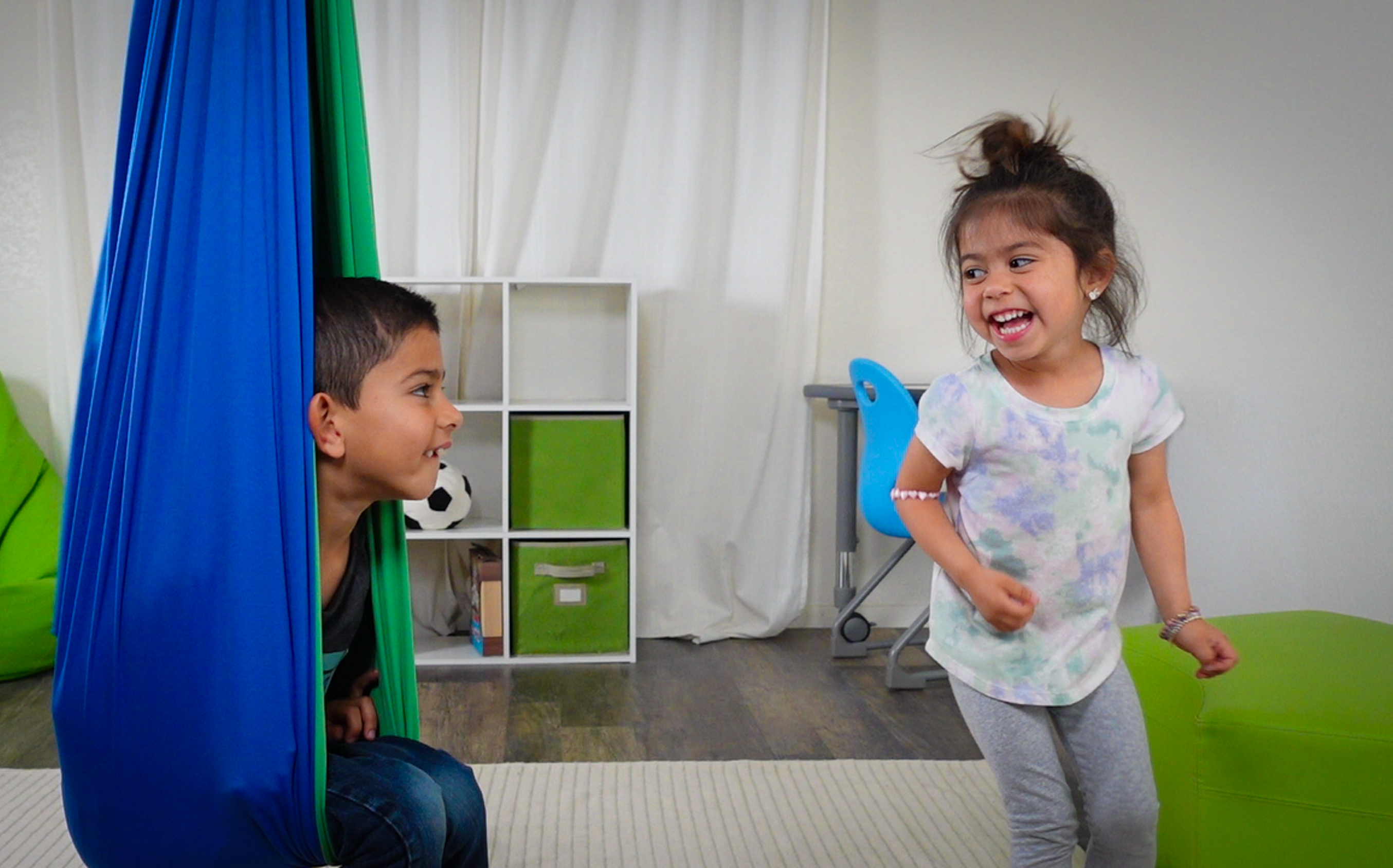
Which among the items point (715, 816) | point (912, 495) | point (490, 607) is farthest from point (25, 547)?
point (912, 495)

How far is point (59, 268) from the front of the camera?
3.09m

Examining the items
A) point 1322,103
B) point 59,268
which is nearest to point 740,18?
point 1322,103

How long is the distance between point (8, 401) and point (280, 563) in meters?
2.53

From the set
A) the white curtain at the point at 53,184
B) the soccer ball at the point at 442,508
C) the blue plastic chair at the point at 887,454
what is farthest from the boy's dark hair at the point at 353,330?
the white curtain at the point at 53,184

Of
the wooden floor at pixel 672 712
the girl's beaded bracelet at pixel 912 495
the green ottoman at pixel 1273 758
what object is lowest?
the wooden floor at pixel 672 712

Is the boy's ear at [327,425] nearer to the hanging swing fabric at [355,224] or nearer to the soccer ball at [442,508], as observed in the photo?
the hanging swing fabric at [355,224]

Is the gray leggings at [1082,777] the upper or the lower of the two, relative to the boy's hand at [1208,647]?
lower

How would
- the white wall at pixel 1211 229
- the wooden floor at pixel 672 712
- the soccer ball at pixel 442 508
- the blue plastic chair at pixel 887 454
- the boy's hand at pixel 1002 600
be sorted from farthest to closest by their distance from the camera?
the soccer ball at pixel 442 508
the blue plastic chair at pixel 887 454
the white wall at pixel 1211 229
the wooden floor at pixel 672 712
the boy's hand at pixel 1002 600

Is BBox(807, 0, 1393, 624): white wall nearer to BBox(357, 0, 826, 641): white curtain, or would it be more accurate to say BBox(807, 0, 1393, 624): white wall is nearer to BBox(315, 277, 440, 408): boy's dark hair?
BBox(357, 0, 826, 641): white curtain

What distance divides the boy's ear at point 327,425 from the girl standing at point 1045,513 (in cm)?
61

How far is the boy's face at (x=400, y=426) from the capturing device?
1.14 meters

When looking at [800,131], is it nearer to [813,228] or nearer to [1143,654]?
[813,228]

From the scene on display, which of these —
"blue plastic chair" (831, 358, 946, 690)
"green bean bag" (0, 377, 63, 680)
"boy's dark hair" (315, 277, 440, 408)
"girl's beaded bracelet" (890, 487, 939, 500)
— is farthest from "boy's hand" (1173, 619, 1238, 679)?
"green bean bag" (0, 377, 63, 680)

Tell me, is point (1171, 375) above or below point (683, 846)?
above
